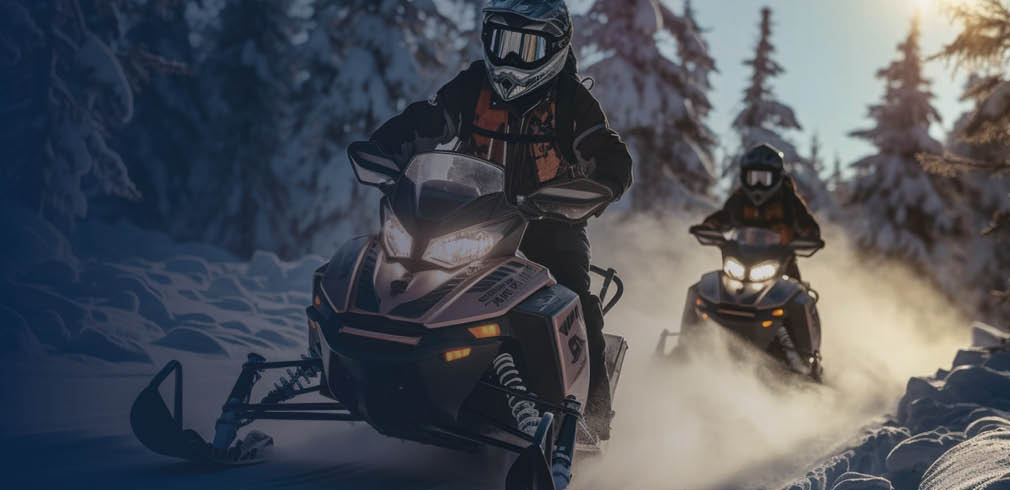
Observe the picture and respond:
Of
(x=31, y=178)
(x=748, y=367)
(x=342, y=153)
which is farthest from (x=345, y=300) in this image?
(x=342, y=153)

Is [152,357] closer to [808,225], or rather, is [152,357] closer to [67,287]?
[67,287]

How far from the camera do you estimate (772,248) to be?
7.79 meters

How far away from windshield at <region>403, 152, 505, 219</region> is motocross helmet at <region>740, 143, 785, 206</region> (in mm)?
5063

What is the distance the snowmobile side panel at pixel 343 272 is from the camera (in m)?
3.60

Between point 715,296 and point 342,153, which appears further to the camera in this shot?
point 342,153

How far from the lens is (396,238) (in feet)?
12.2

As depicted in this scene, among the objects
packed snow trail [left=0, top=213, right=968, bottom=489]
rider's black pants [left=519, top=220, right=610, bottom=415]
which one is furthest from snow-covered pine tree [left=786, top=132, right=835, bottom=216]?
rider's black pants [left=519, top=220, right=610, bottom=415]

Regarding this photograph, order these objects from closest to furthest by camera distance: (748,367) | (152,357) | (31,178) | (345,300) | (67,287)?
1. (345,300)
2. (152,357)
3. (748,367)
4. (67,287)
5. (31,178)

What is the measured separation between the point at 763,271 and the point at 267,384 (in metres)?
4.23

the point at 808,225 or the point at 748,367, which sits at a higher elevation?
the point at 808,225

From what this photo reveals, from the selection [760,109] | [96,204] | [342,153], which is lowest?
[96,204]

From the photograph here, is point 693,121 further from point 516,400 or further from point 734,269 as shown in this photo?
point 516,400

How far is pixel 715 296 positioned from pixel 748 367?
68 centimetres

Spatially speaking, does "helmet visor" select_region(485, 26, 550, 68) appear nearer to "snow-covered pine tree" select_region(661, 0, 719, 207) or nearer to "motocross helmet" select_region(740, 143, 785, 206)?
"motocross helmet" select_region(740, 143, 785, 206)
